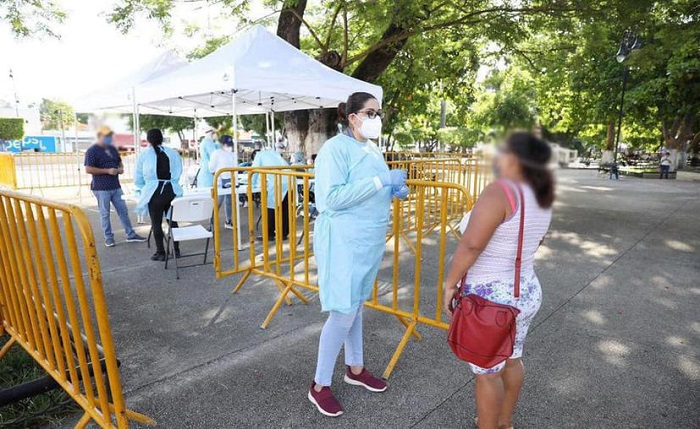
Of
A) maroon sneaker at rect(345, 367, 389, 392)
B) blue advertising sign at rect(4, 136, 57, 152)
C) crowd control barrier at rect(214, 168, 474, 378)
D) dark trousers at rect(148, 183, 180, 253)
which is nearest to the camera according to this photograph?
maroon sneaker at rect(345, 367, 389, 392)

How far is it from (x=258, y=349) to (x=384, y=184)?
5.92ft

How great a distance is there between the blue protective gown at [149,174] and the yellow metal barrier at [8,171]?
8.01m

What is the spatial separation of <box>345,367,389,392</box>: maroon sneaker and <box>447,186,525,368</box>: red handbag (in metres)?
1.03

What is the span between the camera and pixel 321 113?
10383 mm

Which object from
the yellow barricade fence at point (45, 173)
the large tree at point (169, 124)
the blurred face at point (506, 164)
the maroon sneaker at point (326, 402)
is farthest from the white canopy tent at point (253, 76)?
the large tree at point (169, 124)

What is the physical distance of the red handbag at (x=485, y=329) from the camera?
1.93 meters

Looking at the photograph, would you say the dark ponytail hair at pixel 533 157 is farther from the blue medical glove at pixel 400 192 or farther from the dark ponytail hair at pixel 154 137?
the dark ponytail hair at pixel 154 137

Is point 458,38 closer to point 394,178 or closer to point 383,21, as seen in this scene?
point 383,21

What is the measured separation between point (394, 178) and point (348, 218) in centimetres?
35

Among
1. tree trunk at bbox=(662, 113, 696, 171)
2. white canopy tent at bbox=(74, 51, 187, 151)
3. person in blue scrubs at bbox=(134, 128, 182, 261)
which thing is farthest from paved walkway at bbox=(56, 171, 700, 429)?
tree trunk at bbox=(662, 113, 696, 171)

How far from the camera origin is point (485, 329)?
6.36 ft

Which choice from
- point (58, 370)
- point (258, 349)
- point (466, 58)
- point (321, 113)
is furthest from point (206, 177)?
point (466, 58)

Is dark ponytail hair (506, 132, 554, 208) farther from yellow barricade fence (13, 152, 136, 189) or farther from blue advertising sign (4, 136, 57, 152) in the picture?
blue advertising sign (4, 136, 57, 152)

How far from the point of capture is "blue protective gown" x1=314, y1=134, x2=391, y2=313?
7.85ft
